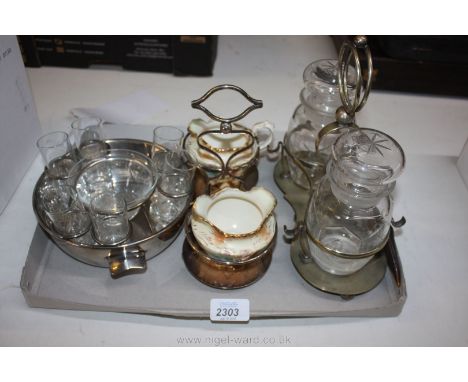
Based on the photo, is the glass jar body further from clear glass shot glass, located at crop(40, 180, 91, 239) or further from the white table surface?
clear glass shot glass, located at crop(40, 180, 91, 239)

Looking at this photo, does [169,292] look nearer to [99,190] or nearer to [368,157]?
[99,190]

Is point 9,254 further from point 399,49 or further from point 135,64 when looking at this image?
point 399,49

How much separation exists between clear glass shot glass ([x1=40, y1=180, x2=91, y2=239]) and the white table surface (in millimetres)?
86

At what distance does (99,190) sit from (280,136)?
1.45 ft

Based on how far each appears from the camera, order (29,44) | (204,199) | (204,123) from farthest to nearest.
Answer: (29,44)
(204,123)
(204,199)

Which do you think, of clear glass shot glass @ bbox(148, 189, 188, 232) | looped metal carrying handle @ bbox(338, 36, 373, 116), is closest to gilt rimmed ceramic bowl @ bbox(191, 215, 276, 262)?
clear glass shot glass @ bbox(148, 189, 188, 232)

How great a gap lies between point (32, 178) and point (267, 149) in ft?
1.62

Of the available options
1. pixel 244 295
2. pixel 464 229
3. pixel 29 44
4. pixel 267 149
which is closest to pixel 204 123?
pixel 267 149

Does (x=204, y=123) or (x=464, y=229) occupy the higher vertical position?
(x=204, y=123)

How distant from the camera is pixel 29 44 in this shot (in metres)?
1.20

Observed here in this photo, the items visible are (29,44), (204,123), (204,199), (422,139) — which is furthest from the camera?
(29,44)

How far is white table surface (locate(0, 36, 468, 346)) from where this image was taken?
63 cm

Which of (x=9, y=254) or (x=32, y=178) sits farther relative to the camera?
(x=32, y=178)

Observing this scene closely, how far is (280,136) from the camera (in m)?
0.98
